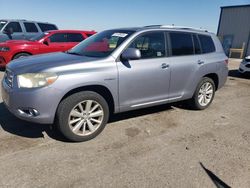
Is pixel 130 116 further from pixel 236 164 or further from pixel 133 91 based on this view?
pixel 236 164

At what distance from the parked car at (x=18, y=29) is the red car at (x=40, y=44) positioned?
2015 mm

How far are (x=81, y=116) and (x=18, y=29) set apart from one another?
31.1ft

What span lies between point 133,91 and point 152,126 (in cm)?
80

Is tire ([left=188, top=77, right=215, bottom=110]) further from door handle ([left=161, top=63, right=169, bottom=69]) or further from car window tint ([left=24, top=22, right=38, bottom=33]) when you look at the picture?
car window tint ([left=24, top=22, right=38, bottom=33])

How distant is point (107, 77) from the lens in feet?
12.1

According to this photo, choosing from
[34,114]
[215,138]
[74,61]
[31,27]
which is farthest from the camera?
[31,27]

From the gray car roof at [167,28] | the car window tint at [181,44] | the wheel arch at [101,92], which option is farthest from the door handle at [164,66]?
the wheel arch at [101,92]

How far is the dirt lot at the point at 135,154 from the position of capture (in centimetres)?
284

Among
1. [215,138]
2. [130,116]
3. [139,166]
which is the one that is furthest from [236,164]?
[130,116]

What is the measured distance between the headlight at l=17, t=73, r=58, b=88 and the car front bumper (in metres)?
0.07

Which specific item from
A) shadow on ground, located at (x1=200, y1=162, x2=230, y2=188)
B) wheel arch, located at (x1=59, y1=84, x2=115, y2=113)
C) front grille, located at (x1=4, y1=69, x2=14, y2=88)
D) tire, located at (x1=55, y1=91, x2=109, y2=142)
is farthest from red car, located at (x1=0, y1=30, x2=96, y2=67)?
shadow on ground, located at (x1=200, y1=162, x2=230, y2=188)

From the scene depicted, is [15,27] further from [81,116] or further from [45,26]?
[81,116]

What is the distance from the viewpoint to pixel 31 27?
11680 millimetres

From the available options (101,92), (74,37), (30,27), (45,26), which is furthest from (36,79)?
(45,26)
